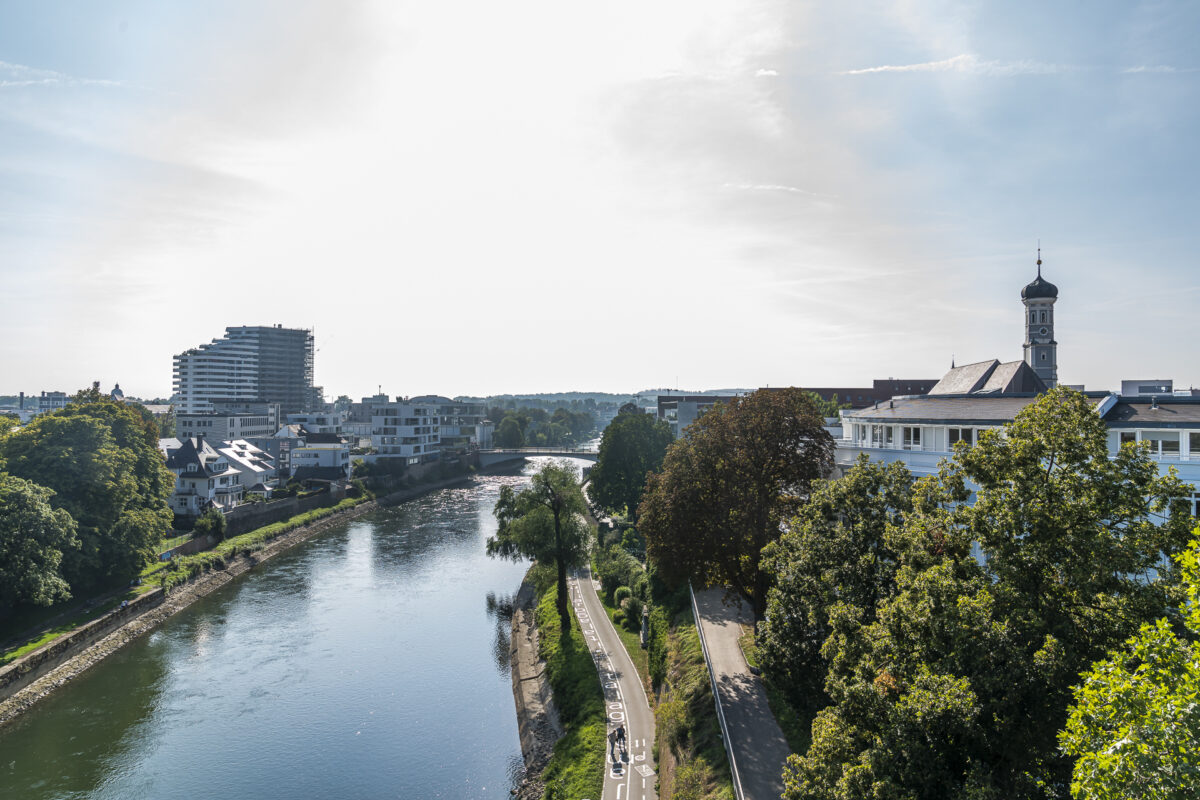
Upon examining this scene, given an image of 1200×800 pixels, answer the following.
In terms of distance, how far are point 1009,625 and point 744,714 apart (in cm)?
1024

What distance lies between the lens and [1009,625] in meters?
10.8

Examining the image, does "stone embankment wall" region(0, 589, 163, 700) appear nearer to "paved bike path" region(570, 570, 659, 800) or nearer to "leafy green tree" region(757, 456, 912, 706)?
"paved bike path" region(570, 570, 659, 800)

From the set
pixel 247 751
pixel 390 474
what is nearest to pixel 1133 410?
pixel 247 751

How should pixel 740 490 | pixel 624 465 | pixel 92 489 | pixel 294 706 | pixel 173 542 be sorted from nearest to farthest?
pixel 740 490 → pixel 294 706 → pixel 92 489 → pixel 173 542 → pixel 624 465

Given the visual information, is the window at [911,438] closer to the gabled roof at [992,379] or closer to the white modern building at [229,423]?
the gabled roof at [992,379]

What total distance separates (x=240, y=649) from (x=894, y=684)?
33.0 m

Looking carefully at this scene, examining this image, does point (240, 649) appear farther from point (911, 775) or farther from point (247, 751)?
point (911, 775)

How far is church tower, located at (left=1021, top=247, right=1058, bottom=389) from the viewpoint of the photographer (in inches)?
2228

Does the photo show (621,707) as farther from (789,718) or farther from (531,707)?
(789,718)

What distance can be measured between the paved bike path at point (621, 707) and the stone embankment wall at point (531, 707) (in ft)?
7.83

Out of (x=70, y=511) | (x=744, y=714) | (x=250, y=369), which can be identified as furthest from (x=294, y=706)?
(x=250, y=369)

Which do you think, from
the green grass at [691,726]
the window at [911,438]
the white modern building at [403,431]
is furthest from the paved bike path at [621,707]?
the white modern building at [403,431]

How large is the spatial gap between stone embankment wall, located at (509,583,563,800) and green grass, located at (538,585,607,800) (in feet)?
1.33

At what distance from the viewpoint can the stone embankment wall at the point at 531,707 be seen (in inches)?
896
